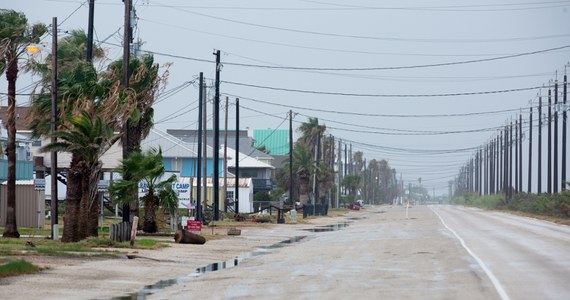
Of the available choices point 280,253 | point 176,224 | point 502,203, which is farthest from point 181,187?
point 502,203

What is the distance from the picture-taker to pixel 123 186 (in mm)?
41094

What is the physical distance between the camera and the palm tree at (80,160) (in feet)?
113

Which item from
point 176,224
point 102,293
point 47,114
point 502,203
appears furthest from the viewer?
point 502,203

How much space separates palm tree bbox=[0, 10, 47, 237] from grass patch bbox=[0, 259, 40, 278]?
13511 millimetres

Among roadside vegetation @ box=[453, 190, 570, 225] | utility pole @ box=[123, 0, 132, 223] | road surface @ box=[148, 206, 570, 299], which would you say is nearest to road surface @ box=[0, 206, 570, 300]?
road surface @ box=[148, 206, 570, 299]

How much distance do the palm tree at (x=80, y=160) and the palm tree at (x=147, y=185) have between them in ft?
15.3

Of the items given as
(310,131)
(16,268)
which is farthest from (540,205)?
(16,268)

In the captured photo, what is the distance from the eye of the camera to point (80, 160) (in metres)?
35.4

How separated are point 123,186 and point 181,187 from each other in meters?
17.2

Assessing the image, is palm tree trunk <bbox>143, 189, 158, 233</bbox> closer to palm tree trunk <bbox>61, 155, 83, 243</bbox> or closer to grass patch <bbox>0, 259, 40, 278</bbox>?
palm tree trunk <bbox>61, 155, 83, 243</bbox>

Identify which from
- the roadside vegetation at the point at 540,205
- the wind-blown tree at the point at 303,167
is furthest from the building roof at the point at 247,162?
the roadside vegetation at the point at 540,205

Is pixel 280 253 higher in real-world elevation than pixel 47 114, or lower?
lower

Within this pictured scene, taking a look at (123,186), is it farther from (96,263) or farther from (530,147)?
(530,147)

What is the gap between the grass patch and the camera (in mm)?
22891
